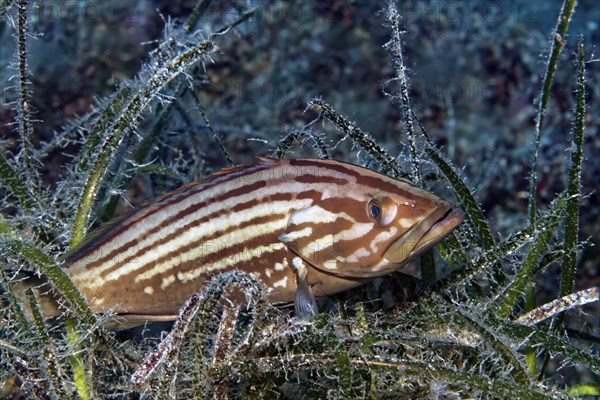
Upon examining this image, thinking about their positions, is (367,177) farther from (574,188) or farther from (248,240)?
(574,188)

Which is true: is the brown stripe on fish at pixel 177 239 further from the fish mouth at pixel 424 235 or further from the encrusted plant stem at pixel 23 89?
the encrusted plant stem at pixel 23 89

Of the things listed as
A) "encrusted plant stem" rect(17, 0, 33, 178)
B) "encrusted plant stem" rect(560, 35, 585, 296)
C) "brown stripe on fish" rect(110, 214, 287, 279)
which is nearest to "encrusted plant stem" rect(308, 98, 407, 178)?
"brown stripe on fish" rect(110, 214, 287, 279)

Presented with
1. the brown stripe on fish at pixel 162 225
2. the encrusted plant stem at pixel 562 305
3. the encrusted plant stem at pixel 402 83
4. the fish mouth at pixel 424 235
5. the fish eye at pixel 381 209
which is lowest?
the encrusted plant stem at pixel 562 305

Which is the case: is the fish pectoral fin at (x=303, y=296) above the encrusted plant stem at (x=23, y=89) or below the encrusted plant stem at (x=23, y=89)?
below

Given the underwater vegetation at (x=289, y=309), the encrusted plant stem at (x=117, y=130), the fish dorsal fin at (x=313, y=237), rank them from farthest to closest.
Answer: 1. the encrusted plant stem at (x=117, y=130)
2. the fish dorsal fin at (x=313, y=237)
3. the underwater vegetation at (x=289, y=309)

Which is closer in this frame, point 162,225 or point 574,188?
point 574,188

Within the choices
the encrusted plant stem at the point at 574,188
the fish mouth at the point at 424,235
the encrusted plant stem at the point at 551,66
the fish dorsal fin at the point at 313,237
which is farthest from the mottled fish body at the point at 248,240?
Answer: the encrusted plant stem at the point at 551,66

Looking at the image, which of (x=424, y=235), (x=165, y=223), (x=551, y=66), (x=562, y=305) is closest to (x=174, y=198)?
(x=165, y=223)

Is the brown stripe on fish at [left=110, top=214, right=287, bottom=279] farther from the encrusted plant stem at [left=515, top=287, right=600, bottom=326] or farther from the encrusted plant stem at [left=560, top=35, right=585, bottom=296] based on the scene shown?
the encrusted plant stem at [left=560, top=35, right=585, bottom=296]

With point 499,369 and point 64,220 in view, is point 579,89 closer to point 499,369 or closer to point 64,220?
point 499,369
